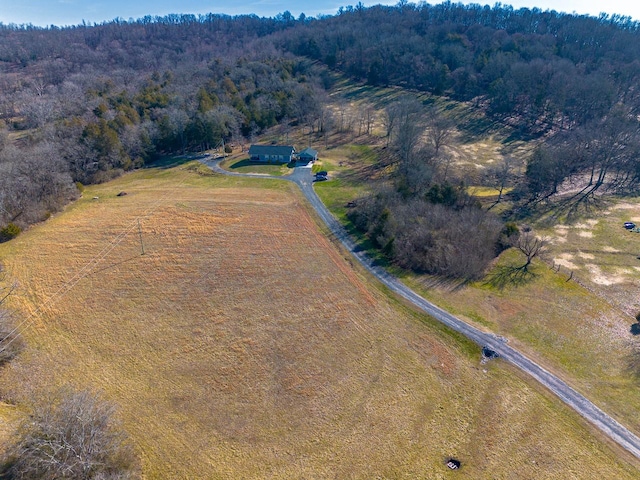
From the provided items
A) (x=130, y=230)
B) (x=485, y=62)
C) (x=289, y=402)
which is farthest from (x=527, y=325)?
(x=485, y=62)

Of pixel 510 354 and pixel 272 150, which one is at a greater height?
pixel 272 150

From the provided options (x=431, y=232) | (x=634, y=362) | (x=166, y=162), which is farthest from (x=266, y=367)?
(x=166, y=162)

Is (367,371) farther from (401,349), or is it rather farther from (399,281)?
(399,281)

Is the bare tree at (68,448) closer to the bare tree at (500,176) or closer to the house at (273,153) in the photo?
the house at (273,153)

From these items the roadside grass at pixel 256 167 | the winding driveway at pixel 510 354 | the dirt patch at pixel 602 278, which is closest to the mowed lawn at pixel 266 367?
the winding driveway at pixel 510 354

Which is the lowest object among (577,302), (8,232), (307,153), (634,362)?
Answer: (634,362)

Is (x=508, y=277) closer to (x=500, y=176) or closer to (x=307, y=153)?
(x=500, y=176)

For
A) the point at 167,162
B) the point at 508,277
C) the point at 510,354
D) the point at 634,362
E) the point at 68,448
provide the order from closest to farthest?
the point at 68,448 → the point at 634,362 → the point at 510,354 → the point at 508,277 → the point at 167,162
